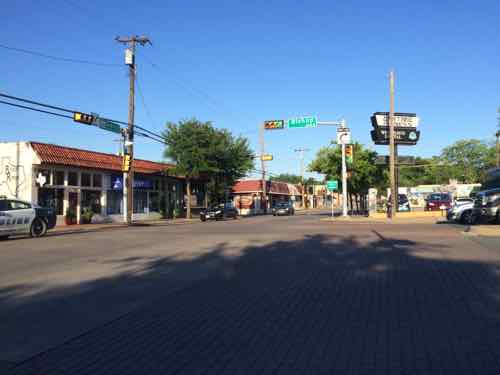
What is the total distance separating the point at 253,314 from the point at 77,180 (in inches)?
1147

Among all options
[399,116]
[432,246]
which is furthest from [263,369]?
[399,116]

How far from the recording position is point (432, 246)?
14695 mm

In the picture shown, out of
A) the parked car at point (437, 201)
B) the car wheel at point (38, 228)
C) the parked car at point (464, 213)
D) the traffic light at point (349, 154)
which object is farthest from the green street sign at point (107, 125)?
the parked car at point (437, 201)

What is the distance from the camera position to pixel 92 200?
114 ft

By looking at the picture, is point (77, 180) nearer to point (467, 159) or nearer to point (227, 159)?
point (227, 159)

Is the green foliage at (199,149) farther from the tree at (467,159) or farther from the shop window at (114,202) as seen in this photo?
the tree at (467,159)

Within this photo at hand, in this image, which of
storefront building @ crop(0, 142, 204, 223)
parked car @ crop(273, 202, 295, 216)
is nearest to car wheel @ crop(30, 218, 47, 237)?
storefront building @ crop(0, 142, 204, 223)

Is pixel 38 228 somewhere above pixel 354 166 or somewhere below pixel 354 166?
below

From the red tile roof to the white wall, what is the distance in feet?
2.04

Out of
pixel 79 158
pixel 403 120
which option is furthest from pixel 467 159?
pixel 79 158

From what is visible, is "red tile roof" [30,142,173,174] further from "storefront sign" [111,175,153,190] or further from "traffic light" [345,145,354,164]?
"traffic light" [345,145,354,164]

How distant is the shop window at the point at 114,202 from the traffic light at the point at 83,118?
11.5 m

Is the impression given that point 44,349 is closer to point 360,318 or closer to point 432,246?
point 360,318

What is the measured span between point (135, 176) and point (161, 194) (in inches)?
193
